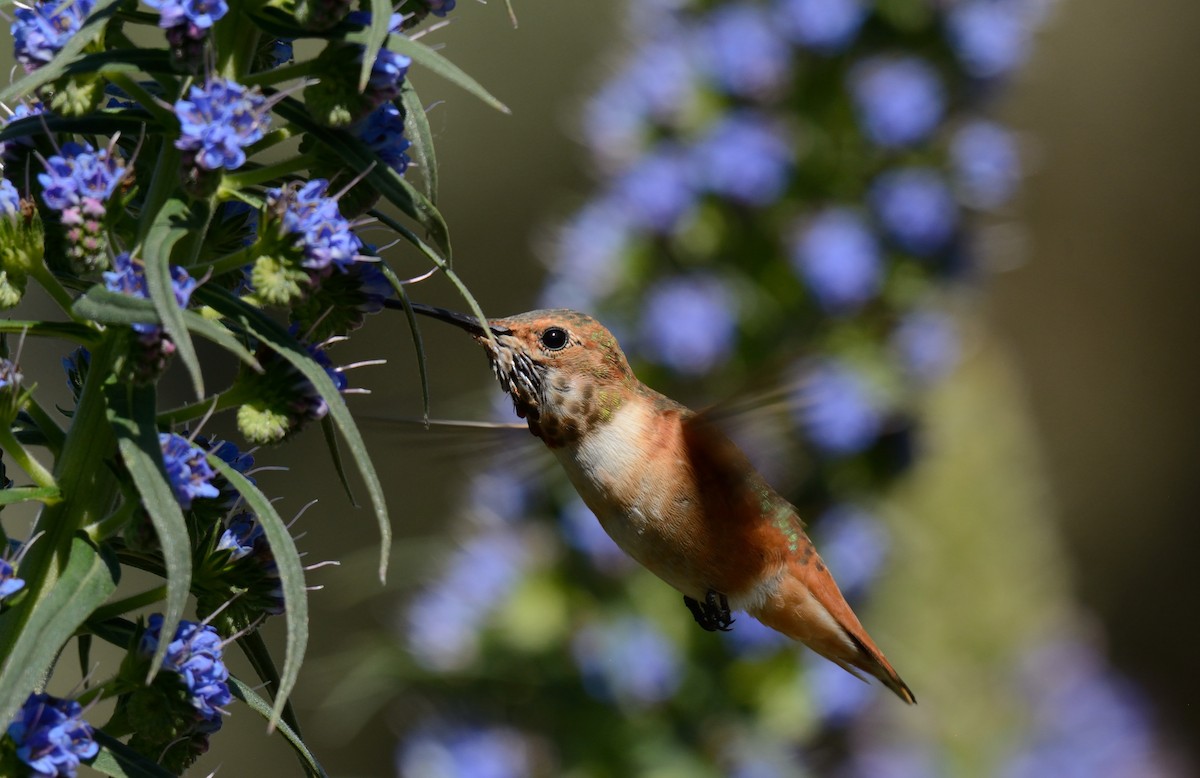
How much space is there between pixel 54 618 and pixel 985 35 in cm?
362

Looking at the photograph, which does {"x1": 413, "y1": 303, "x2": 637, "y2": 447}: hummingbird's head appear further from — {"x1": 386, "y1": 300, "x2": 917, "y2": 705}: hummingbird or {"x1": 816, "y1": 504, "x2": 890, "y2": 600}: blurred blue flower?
{"x1": 816, "y1": 504, "x2": 890, "y2": 600}: blurred blue flower

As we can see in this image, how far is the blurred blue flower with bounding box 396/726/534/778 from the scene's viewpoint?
149 inches

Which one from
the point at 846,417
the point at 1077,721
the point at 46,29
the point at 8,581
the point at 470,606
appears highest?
the point at 46,29

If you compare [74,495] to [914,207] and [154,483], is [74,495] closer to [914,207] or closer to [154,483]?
[154,483]

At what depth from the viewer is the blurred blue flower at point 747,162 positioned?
3.94m

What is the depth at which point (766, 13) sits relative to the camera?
13.3ft

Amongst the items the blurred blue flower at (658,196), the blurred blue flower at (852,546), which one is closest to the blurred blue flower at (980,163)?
the blurred blue flower at (658,196)

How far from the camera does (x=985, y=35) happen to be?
421cm

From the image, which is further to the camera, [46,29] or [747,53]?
[747,53]

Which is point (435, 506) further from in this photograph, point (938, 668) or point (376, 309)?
point (376, 309)

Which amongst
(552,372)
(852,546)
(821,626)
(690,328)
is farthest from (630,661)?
(552,372)

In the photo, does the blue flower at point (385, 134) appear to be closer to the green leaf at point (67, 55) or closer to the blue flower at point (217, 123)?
the blue flower at point (217, 123)

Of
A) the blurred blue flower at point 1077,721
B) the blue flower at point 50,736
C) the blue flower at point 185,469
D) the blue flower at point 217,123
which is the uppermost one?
the blue flower at point 217,123

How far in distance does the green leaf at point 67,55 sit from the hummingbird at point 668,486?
2.92ft
